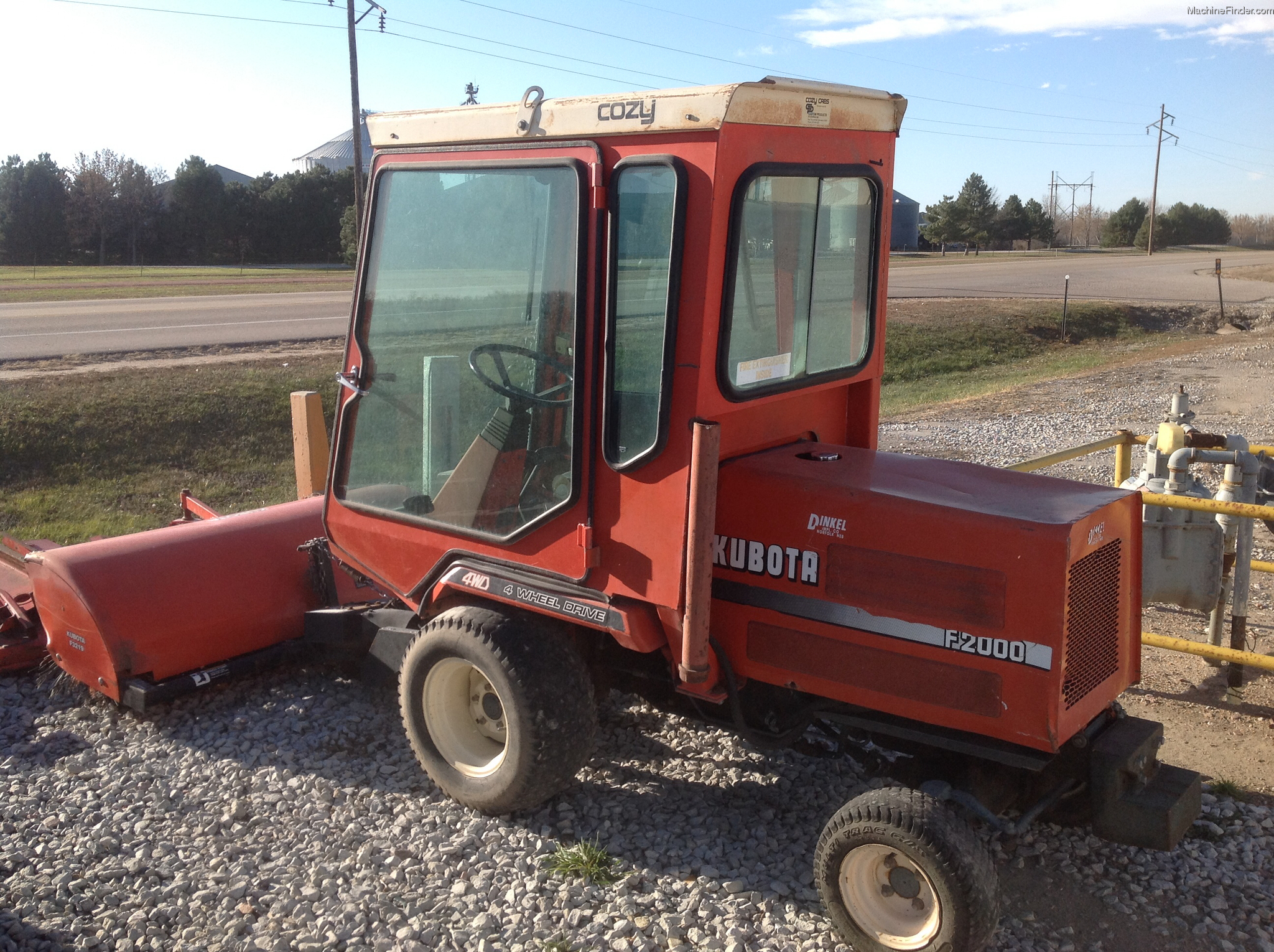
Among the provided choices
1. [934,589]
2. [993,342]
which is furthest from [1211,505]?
[993,342]

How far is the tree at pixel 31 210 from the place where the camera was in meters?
39.0

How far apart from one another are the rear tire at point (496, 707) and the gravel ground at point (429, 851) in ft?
0.55

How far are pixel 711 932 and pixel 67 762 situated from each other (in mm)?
2786

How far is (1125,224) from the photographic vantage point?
63.0 m

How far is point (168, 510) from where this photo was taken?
346 inches

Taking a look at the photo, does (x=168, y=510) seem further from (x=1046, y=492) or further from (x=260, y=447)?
(x=1046, y=492)

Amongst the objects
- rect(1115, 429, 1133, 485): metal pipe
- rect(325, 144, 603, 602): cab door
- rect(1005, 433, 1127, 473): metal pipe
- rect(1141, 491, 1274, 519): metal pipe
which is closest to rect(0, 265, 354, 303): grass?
rect(325, 144, 603, 602): cab door

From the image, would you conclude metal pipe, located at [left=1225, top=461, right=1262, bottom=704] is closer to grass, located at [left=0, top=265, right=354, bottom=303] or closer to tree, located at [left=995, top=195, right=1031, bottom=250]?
grass, located at [left=0, top=265, right=354, bottom=303]

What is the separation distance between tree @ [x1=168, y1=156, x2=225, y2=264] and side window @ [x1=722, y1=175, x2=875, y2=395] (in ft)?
138

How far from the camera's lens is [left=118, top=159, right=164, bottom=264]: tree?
132 feet

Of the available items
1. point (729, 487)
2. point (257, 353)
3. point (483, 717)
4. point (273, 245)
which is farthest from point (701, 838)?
point (273, 245)

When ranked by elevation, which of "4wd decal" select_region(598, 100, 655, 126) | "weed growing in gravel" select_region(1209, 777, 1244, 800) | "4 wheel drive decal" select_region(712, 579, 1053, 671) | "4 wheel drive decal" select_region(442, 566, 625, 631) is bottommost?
"weed growing in gravel" select_region(1209, 777, 1244, 800)

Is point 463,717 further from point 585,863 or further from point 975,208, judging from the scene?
point 975,208

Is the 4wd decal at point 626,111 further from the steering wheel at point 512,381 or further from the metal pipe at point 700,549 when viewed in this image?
the metal pipe at point 700,549
